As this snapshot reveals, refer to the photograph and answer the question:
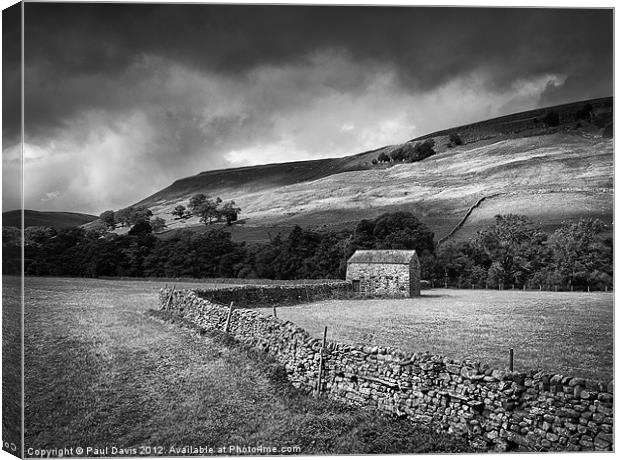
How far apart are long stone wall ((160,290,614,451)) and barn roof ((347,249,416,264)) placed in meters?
2.02

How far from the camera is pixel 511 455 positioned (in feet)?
22.2

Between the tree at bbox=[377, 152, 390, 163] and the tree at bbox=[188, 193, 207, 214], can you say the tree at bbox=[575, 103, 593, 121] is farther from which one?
the tree at bbox=[188, 193, 207, 214]

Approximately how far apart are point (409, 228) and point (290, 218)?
2024 mm

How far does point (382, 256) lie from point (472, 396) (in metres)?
3.58

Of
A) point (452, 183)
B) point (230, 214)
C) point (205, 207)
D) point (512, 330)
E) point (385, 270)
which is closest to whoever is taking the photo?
point (512, 330)

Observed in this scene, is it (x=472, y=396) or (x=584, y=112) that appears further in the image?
(x=584, y=112)

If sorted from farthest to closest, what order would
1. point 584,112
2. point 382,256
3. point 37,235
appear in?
point 382,256 < point 584,112 < point 37,235

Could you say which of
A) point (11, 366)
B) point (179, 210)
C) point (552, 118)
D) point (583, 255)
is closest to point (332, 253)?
point (179, 210)

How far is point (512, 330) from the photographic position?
799cm

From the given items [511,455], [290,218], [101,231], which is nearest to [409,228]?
[290,218]

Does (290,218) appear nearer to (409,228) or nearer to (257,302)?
(409,228)

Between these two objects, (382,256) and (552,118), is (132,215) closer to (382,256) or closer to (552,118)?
(382,256)

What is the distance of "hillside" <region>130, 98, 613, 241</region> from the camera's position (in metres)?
8.17

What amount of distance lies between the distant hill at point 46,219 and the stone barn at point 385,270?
15.1ft
